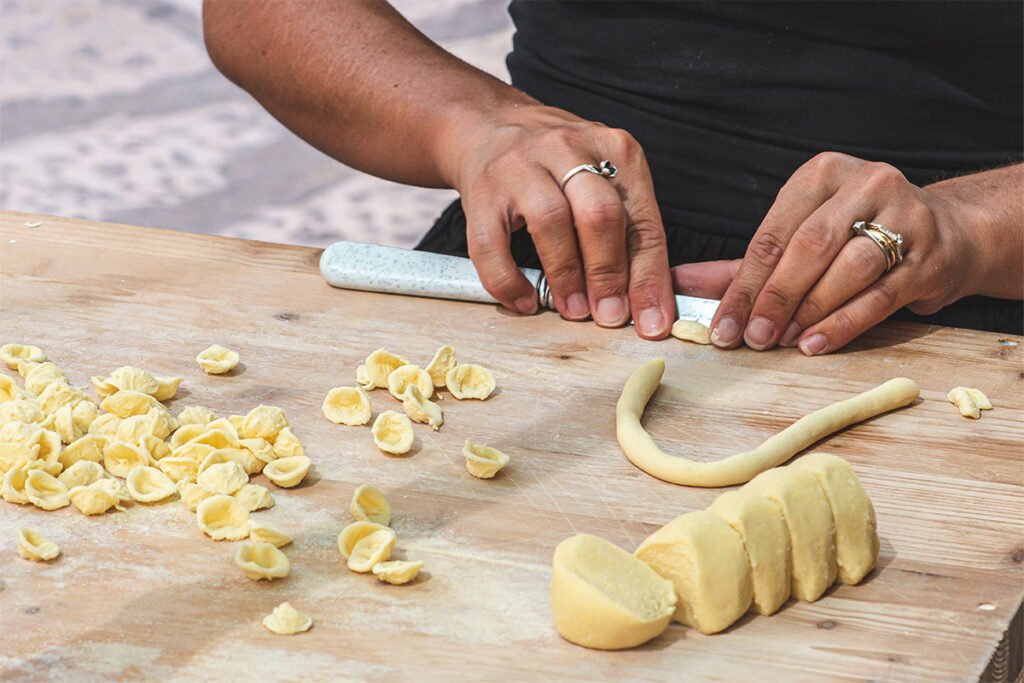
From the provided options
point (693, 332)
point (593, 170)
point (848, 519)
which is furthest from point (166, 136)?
point (848, 519)

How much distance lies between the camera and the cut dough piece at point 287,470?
3.59 feet

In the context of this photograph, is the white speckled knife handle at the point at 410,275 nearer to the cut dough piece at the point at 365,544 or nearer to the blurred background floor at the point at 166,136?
the cut dough piece at the point at 365,544

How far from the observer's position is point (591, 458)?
1178 mm

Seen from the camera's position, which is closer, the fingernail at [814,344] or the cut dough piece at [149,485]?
the cut dough piece at [149,485]

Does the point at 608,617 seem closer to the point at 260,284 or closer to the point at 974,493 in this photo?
the point at 974,493

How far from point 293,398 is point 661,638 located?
0.53 metres

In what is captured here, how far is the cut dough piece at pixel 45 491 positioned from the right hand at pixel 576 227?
60cm

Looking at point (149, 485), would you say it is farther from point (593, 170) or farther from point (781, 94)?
point (781, 94)

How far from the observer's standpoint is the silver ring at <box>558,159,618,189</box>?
145 centimetres

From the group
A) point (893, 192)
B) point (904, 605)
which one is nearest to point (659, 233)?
point (893, 192)

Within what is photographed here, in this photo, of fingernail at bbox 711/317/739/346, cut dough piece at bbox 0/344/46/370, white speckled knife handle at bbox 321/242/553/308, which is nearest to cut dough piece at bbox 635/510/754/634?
fingernail at bbox 711/317/739/346

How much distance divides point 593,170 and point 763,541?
656 mm

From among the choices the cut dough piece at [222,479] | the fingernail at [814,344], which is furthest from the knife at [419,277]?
the cut dough piece at [222,479]

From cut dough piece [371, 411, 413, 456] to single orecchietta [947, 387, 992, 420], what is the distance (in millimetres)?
610
